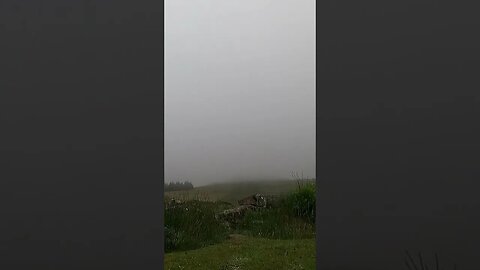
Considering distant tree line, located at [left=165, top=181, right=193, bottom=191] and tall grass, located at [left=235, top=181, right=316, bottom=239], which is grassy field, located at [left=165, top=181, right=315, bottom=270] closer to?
tall grass, located at [left=235, top=181, right=316, bottom=239]

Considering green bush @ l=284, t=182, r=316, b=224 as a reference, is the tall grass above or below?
below

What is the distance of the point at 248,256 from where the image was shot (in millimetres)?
4637

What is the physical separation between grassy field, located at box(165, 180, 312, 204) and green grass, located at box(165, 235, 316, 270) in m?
0.48

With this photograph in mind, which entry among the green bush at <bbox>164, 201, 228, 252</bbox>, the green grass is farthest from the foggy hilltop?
the green bush at <bbox>164, 201, 228, 252</bbox>

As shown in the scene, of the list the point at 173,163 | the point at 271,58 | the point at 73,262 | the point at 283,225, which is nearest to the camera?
the point at 73,262

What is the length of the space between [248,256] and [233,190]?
0.60 meters

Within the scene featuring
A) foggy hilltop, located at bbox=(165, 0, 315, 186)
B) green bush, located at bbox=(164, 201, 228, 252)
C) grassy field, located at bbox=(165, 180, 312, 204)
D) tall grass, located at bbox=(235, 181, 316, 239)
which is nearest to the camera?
foggy hilltop, located at bbox=(165, 0, 315, 186)

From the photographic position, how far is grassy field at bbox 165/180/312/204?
453 centimetres

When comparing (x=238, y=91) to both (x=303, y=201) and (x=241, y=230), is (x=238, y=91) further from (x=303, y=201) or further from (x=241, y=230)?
(x=241, y=230)

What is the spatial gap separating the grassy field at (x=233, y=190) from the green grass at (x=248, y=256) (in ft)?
1.56
